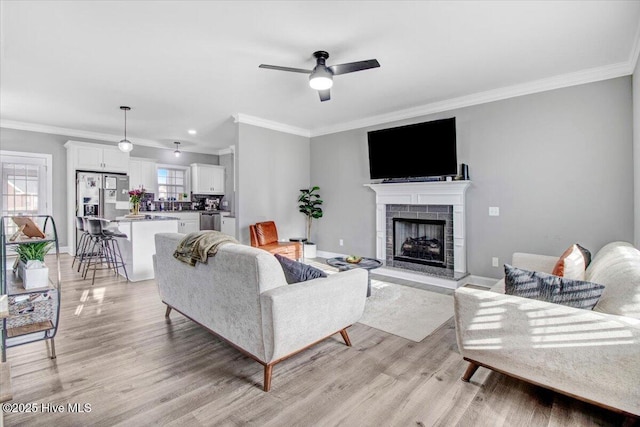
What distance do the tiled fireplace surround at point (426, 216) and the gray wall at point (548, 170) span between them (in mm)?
165

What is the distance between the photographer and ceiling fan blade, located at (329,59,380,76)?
9.11 feet

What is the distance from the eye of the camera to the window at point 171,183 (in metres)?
7.98

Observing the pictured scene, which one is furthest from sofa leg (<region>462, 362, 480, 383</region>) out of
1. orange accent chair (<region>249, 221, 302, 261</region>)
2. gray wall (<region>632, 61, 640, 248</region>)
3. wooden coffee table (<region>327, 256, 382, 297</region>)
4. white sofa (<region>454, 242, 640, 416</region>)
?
orange accent chair (<region>249, 221, 302, 261</region>)

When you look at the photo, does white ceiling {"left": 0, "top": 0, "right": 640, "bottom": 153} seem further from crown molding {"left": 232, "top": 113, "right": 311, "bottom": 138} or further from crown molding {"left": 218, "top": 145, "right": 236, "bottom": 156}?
crown molding {"left": 218, "top": 145, "right": 236, "bottom": 156}

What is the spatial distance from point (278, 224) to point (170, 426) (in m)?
4.39

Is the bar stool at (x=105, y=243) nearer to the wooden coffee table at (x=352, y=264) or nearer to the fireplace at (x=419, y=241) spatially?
A: the wooden coffee table at (x=352, y=264)

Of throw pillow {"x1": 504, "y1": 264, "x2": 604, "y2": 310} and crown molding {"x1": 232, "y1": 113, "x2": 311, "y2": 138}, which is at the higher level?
crown molding {"x1": 232, "y1": 113, "x2": 311, "y2": 138}

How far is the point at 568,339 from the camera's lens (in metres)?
1.62

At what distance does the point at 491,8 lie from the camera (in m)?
2.40

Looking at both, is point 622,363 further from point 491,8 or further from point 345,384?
point 491,8

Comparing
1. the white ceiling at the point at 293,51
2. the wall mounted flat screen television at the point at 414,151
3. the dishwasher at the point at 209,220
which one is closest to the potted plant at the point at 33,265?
the white ceiling at the point at 293,51

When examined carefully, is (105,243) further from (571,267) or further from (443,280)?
(571,267)

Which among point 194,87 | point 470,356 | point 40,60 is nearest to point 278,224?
point 194,87

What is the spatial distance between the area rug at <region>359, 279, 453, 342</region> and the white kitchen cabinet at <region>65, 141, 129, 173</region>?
601cm
